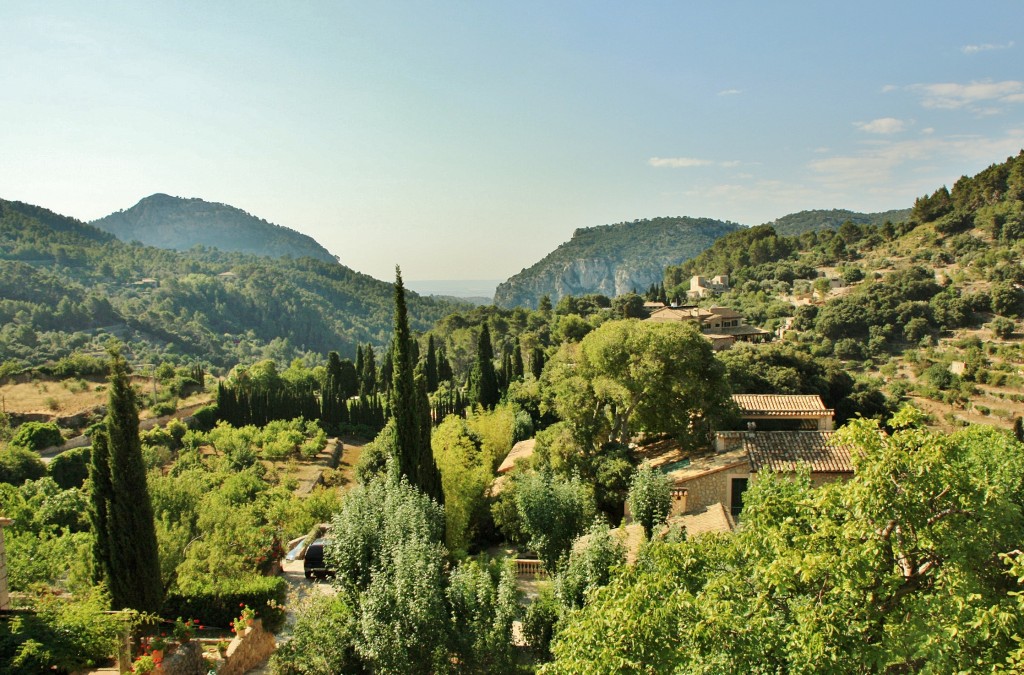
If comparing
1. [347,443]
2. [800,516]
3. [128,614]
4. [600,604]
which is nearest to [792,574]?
[800,516]

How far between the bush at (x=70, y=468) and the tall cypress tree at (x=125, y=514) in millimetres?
19140

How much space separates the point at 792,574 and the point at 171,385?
51447 mm

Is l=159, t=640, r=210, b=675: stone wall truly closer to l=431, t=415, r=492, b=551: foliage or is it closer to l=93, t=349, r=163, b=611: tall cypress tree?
l=93, t=349, r=163, b=611: tall cypress tree

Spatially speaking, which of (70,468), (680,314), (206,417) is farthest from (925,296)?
(70,468)

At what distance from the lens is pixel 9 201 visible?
15062 centimetres

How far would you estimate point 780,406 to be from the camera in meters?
21.9

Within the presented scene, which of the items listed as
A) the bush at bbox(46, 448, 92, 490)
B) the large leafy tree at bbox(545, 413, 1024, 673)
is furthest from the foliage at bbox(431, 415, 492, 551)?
the bush at bbox(46, 448, 92, 490)

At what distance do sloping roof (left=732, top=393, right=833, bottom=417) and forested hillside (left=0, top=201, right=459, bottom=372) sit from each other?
89642 mm

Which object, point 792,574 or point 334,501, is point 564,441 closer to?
point 334,501

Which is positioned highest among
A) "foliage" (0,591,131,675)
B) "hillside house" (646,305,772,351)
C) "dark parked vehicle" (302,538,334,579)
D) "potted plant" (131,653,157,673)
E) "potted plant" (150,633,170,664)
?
"hillside house" (646,305,772,351)

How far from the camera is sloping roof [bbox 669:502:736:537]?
14.8 m

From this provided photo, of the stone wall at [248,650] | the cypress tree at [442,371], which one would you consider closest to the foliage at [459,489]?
the stone wall at [248,650]

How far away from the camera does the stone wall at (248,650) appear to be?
10320mm

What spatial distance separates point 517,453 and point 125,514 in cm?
1590
